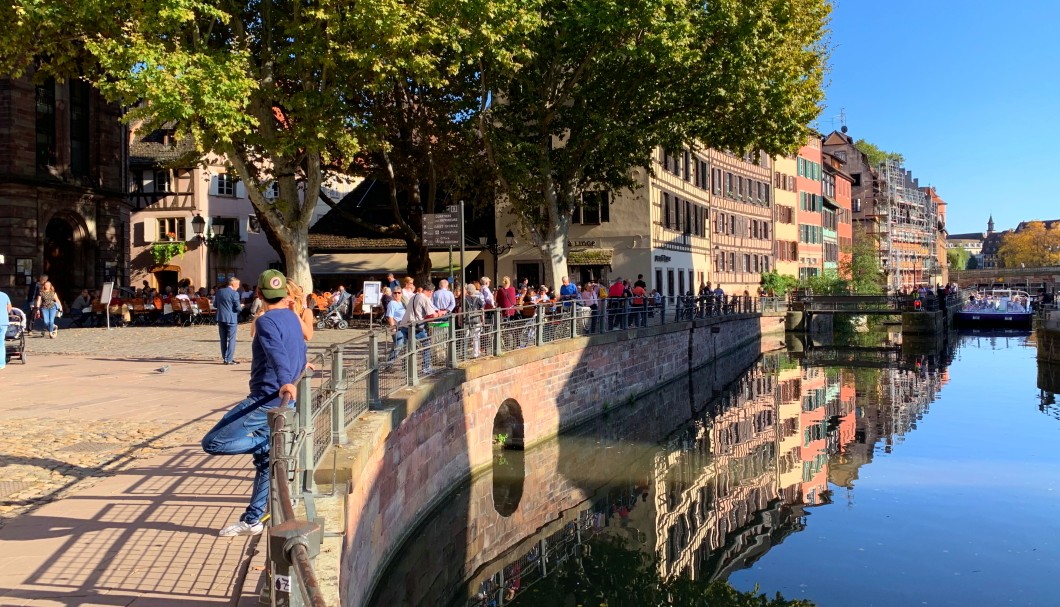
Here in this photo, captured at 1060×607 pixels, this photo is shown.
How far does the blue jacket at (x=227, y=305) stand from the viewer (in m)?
16.4

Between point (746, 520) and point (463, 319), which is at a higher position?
point (463, 319)

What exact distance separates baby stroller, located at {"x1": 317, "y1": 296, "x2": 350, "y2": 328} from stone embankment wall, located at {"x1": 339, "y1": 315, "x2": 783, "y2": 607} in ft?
30.8

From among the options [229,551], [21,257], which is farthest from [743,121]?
[21,257]

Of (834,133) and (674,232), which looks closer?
(674,232)

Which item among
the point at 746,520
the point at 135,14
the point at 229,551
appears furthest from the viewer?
the point at 135,14

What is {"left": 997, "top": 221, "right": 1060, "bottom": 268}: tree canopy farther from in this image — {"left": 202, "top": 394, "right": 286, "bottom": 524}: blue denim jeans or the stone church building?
{"left": 202, "top": 394, "right": 286, "bottom": 524}: blue denim jeans

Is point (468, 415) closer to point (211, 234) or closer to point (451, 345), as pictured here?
point (451, 345)

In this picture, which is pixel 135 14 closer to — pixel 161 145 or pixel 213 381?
pixel 213 381

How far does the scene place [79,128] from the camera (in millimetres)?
34875

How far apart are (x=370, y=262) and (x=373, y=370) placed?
28.7 metres

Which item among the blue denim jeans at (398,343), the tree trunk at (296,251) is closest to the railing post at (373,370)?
the blue denim jeans at (398,343)

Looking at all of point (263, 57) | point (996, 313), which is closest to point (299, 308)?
point (263, 57)

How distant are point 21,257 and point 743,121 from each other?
23.9 metres

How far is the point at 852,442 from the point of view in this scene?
66.5 ft
